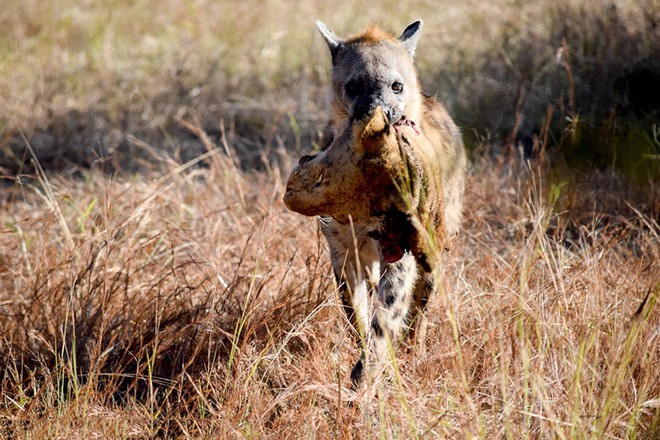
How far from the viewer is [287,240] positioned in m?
4.81

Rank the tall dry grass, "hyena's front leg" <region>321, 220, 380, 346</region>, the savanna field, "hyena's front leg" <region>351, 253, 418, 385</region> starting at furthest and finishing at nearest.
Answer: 1. "hyena's front leg" <region>321, 220, 380, 346</region>
2. "hyena's front leg" <region>351, 253, 418, 385</region>
3. the savanna field
4. the tall dry grass

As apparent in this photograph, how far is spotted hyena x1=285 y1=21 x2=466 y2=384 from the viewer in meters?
2.68

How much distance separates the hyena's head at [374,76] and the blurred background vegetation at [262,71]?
1.36 metres

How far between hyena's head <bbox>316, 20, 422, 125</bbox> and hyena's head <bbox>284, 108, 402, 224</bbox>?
1.17 metres

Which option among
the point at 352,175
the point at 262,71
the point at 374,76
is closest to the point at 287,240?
the point at 374,76

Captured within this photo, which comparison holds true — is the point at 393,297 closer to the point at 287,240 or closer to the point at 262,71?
the point at 287,240

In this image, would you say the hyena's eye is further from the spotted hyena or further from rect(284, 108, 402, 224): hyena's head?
rect(284, 108, 402, 224): hyena's head

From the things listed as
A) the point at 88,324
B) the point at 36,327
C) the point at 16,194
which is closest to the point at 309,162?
the point at 88,324

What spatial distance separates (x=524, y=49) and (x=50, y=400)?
206 inches

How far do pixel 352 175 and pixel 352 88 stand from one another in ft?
5.44

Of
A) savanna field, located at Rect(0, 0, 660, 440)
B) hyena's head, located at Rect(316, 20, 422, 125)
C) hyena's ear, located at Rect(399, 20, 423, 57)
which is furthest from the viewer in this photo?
hyena's ear, located at Rect(399, 20, 423, 57)

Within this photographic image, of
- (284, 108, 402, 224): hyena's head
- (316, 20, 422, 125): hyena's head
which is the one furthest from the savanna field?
(316, 20, 422, 125): hyena's head

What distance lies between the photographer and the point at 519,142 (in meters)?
6.20

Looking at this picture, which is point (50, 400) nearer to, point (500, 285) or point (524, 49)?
point (500, 285)
